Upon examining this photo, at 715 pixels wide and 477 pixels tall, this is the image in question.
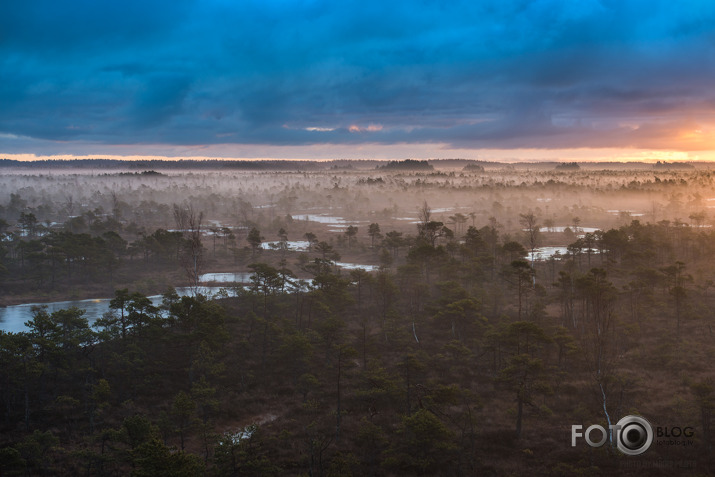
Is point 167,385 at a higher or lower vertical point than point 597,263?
lower

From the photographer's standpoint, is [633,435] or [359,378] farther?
[359,378]

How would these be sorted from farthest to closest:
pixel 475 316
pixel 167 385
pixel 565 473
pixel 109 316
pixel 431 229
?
pixel 431 229 < pixel 475 316 < pixel 109 316 < pixel 167 385 < pixel 565 473

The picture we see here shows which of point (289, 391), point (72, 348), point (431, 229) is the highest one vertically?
point (431, 229)

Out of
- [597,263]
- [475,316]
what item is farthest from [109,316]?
[597,263]

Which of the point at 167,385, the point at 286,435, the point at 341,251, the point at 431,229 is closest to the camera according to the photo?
the point at 286,435

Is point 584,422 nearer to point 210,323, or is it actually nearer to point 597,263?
point 210,323

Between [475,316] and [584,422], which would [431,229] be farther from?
[584,422]

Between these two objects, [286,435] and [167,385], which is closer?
[286,435]
